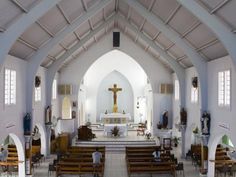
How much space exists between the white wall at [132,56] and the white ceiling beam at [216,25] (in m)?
15.0

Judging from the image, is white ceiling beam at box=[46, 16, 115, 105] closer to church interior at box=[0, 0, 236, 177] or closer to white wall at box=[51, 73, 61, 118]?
church interior at box=[0, 0, 236, 177]

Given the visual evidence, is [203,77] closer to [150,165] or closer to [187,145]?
[150,165]

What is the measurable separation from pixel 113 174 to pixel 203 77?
690 centimetres

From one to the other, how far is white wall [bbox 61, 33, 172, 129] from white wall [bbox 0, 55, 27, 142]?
34.6ft

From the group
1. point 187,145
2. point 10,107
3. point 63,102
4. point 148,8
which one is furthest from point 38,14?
point 63,102

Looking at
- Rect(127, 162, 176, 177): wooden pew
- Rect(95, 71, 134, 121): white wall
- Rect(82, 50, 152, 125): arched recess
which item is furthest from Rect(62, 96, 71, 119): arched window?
Rect(127, 162, 176, 177): wooden pew

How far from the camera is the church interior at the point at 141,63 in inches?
613

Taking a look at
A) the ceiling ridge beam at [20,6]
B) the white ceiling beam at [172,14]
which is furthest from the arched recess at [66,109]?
the ceiling ridge beam at [20,6]

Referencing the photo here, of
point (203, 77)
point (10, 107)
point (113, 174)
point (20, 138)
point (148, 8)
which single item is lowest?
point (113, 174)

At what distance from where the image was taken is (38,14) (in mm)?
14086

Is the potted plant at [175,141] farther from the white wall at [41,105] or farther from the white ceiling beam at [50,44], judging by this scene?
the white ceiling beam at [50,44]

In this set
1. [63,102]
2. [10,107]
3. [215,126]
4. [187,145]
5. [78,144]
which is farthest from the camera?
[63,102]

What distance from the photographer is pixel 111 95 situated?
4038cm

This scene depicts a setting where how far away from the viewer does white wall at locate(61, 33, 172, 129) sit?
29125 mm
